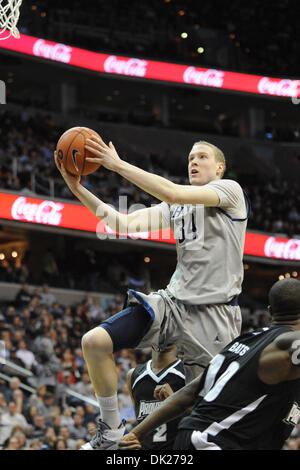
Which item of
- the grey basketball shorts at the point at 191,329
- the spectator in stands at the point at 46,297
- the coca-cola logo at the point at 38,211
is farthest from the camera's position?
Result: the coca-cola logo at the point at 38,211

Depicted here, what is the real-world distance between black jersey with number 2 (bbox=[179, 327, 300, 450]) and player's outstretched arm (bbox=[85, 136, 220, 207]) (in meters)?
1.22

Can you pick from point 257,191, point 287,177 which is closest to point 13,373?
point 257,191

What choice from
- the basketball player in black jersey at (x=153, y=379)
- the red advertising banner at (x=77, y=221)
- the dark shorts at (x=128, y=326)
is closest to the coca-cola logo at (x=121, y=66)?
the red advertising banner at (x=77, y=221)

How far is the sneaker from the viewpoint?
4954mm

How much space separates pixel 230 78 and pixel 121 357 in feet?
42.6

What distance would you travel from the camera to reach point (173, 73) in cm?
2598

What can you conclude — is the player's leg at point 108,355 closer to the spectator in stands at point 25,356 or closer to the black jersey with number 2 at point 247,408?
the black jersey with number 2 at point 247,408

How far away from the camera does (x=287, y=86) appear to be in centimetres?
2628

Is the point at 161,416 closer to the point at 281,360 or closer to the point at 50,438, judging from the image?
the point at 281,360

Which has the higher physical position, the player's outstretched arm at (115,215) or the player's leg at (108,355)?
the player's outstretched arm at (115,215)

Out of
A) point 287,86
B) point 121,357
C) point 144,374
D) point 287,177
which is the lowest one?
point 121,357

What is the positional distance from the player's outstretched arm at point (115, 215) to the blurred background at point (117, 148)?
7.57m

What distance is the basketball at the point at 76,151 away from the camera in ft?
17.3

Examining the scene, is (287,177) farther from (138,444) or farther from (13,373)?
(138,444)
